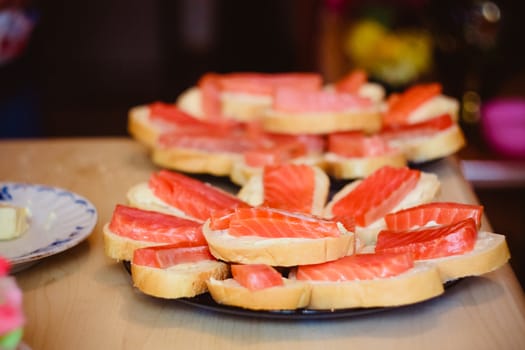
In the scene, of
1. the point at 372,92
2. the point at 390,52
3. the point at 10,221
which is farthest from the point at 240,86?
the point at 390,52

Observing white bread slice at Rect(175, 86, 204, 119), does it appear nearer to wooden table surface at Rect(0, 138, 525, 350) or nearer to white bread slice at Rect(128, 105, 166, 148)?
white bread slice at Rect(128, 105, 166, 148)

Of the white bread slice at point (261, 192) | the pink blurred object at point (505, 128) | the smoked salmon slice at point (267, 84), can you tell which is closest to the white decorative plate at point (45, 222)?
the white bread slice at point (261, 192)

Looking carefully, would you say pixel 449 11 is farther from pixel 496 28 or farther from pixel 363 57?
pixel 363 57

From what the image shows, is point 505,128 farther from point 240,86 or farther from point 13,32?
point 13,32

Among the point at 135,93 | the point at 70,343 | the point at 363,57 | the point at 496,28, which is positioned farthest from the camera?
the point at 135,93

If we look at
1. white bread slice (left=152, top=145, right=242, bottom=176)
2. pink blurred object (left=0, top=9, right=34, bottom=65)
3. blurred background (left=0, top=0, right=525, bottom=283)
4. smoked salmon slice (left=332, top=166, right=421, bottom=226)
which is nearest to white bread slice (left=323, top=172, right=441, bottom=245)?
smoked salmon slice (left=332, top=166, right=421, bottom=226)

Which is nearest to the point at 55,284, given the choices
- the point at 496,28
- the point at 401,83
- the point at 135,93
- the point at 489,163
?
the point at 489,163
